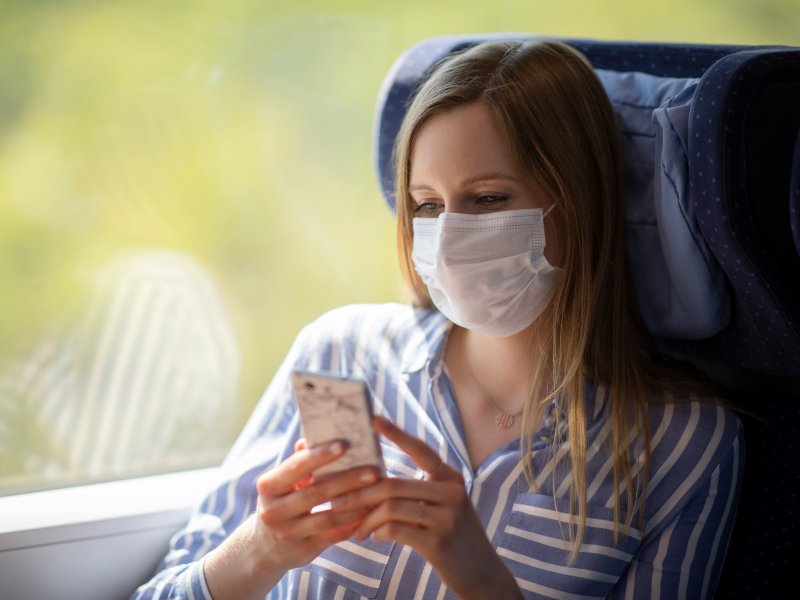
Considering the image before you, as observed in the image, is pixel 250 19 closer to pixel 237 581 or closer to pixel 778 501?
pixel 237 581

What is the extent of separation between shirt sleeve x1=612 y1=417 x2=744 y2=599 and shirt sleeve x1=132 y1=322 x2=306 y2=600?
662mm

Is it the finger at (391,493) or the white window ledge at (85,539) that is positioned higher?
the finger at (391,493)

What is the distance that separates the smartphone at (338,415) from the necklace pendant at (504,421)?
44cm

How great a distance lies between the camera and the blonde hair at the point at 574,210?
4.37 feet

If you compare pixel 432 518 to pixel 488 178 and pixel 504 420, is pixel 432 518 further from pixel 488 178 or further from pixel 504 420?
pixel 488 178

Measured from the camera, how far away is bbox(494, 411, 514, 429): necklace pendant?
1.46 m

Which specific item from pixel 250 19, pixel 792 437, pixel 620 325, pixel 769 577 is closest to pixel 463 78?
pixel 620 325

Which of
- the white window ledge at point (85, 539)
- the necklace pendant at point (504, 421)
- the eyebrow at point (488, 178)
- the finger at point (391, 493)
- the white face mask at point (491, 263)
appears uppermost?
the eyebrow at point (488, 178)

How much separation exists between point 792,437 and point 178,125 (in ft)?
4.55

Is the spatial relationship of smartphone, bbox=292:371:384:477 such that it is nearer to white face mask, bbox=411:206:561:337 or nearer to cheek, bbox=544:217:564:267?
white face mask, bbox=411:206:561:337

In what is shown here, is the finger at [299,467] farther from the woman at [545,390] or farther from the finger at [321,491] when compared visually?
the woman at [545,390]

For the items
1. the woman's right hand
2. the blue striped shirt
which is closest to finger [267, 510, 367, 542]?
the woman's right hand

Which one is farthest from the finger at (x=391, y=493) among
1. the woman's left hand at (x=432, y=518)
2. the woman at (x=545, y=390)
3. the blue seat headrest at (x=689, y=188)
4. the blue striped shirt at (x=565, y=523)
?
the blue seat headrest at (x=689, y=188)

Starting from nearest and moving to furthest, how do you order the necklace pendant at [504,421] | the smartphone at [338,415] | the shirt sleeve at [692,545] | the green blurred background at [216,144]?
the smartphone at [338,415], the shirt sleeve at [692,545], the necklace pendant at [504,421], the green blurred background at [216,144]
